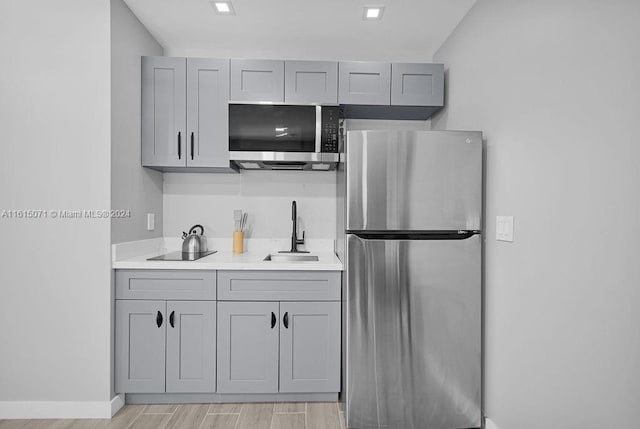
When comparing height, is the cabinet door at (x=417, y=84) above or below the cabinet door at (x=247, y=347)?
above

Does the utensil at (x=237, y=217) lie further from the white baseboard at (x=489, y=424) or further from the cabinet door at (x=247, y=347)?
the white baseboard at (x=489, y=424)

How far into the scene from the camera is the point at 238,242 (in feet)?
9.15

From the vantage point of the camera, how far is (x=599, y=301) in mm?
1254

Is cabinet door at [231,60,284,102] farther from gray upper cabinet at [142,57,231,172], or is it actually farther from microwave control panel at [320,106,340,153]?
microwave control panel at [320,106,340,153]

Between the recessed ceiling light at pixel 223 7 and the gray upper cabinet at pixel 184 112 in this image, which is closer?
the recessed ceiling light at pixel 223 7

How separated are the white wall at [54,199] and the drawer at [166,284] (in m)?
0.13

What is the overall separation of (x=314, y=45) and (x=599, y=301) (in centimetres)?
246

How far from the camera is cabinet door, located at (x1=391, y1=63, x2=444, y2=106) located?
256 cm

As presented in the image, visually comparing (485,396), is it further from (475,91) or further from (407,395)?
(475,91)

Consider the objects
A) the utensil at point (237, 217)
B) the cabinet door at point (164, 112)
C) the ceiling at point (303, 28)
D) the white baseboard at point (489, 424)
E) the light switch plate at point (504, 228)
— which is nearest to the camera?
the light switch plate at point (504, 228)

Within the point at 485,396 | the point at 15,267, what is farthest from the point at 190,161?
the point at 485,396

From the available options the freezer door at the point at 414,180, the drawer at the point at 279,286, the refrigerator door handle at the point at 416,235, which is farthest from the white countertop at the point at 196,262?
the freezer door at the point at 414,180

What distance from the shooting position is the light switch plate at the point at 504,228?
5.79 feet

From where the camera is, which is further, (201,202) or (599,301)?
(201,202)
